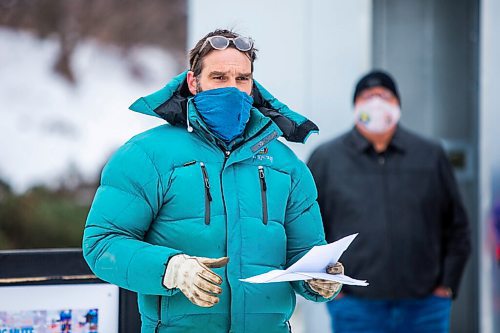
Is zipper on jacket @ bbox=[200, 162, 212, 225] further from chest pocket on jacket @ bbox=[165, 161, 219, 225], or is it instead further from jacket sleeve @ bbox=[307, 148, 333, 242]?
jacket sleeve @ bbox=[307, 148, 333, 242]

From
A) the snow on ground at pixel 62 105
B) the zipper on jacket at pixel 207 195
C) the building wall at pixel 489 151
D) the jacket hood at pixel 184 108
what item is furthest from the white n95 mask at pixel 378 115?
the snow on ground at pixel 62 105

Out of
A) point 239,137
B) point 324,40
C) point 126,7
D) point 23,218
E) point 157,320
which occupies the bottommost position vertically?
point 23,218

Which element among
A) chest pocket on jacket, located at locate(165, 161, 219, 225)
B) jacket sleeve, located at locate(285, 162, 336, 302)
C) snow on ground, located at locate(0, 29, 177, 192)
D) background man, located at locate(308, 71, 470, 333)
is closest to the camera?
chest pocket on jacket, located at locate(165, 161, 219, 225)

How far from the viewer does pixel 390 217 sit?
473cm

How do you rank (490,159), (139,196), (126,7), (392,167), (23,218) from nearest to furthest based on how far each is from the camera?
(139,196) → (392,167) → (490,159) → (23,218) → (126,7)

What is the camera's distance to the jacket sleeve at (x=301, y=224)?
2.70m

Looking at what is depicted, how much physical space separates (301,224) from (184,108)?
529 millimetres

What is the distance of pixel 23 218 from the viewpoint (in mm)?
8398

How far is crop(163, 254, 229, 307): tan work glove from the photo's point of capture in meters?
2.22

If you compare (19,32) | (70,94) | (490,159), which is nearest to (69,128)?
(70,94)

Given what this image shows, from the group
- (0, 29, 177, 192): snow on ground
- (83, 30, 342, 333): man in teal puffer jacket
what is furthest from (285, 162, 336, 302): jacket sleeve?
(0, 29, 177, 192): snow on ground

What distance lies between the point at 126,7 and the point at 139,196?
8056 mm

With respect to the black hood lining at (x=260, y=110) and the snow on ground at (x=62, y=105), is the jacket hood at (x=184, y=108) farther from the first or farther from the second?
the snow on ground at (x=62, y=105)

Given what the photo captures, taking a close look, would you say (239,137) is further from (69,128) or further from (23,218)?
(69,128)
